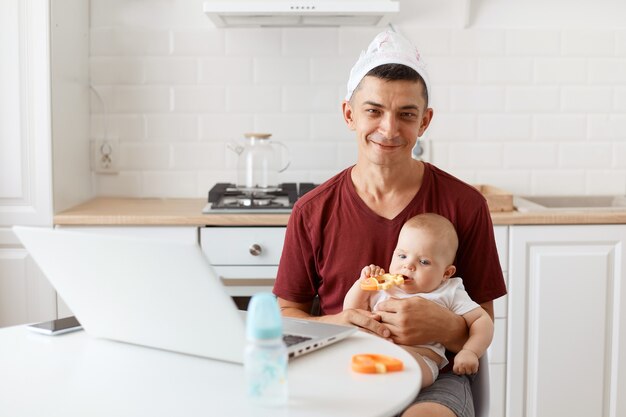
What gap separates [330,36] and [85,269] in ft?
7.22

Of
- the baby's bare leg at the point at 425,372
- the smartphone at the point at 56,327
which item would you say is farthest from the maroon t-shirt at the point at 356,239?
the smartphone at the point at 56,327

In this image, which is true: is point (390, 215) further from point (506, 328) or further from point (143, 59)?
point (143, 59)

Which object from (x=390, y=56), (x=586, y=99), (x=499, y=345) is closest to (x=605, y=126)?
(x=586, y=99)

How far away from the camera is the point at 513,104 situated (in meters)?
3.44

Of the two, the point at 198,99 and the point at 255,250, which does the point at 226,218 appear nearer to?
the point at 255,250

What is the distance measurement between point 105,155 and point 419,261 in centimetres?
191

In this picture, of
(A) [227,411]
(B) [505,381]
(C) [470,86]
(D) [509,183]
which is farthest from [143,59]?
(A) [227,411]

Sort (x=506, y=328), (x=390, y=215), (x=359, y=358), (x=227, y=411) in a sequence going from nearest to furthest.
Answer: (x=227, y=411), (x=359, y=358), (x=390, y=215), (x=506, y=328)

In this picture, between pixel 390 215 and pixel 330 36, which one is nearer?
pixel 390 215

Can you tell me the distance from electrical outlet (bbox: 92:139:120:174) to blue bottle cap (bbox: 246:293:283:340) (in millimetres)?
2423

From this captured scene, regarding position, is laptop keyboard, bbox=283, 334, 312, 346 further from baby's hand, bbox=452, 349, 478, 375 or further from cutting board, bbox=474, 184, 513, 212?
cutting board, bbox=474, 184, 513, 212

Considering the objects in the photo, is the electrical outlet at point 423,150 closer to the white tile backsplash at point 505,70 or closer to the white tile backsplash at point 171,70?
the white tile backsplash at point 505,70

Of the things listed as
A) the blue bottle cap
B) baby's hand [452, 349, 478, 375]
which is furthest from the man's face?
the blue bottle cap

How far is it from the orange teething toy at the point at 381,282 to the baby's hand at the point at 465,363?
20 centimetres
